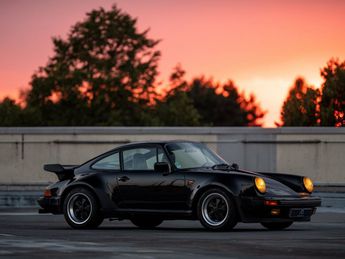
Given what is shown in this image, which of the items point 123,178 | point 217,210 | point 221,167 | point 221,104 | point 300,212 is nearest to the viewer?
point 217,210

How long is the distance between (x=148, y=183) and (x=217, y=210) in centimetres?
126

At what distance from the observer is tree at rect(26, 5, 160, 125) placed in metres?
68.5

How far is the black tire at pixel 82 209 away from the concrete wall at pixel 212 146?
13442 millimetres

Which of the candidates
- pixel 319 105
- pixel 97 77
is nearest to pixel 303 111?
pixel 319 105

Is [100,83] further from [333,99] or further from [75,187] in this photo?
[75,187]

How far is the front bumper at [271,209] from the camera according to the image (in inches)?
569

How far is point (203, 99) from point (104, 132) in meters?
90.9

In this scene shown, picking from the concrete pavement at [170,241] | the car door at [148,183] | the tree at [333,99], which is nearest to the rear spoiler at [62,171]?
the concrete pavement at [170,241]

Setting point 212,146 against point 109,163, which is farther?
point 212,146

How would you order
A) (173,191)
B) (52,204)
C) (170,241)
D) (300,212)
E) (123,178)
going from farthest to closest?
(52,204) → (123,178) → (173,191) → (300,212) → (170,241)

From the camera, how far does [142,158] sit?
15.6 m

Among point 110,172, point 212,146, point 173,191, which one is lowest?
point 173,191

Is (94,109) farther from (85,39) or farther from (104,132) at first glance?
(104,132)

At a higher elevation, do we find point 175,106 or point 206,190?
point 175,106
